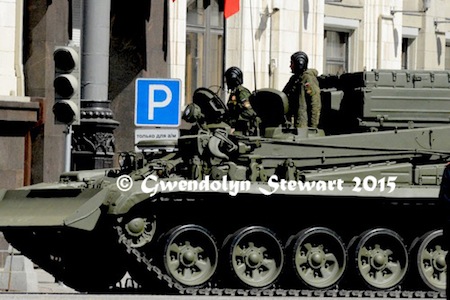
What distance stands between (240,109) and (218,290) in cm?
319

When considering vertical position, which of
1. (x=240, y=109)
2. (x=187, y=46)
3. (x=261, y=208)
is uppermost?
(x=187, y=46)

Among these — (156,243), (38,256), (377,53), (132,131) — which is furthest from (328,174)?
(377,53)

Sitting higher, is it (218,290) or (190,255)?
(190,255)

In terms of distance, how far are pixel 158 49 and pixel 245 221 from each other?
11.8 meters

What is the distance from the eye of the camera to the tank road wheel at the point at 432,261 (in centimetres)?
2366

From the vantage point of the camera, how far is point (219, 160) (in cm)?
2295

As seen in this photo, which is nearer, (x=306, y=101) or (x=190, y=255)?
(x=190, y=255)

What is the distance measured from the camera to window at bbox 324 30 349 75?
4159 centimetres

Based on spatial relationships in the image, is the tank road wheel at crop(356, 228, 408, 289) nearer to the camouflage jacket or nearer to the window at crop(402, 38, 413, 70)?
the camouflage jacket

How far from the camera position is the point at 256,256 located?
22.9 m

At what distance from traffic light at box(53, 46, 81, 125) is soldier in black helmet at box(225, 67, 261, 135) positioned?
2.37m

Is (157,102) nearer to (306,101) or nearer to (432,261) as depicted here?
(306,101)

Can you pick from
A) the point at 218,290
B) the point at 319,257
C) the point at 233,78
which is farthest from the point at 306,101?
the point at 218,290

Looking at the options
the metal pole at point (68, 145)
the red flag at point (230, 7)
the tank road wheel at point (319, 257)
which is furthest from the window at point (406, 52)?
the metal pole at point (68, 145)
